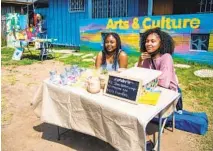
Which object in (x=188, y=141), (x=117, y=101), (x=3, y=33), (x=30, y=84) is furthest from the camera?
(x=3, y=33)

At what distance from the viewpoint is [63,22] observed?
45.1ft

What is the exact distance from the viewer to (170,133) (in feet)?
11.8

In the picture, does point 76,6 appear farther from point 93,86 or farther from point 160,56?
point 93,86

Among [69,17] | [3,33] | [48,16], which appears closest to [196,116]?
[69,17]

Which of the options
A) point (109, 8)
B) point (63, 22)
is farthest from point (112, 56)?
point (63, 22)

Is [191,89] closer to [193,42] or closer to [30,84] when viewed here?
[193,42]

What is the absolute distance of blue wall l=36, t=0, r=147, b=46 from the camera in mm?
13070

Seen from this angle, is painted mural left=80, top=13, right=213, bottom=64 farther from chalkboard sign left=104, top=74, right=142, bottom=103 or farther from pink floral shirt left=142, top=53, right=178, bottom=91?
chalkboard sign left=104, top=74, right=142, bottom=103

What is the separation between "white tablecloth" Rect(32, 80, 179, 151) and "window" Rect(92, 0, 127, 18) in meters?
9.33

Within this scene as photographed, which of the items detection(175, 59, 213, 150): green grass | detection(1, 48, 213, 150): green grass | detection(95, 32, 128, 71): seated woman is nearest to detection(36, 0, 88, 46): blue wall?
detection(1, 48, 213, 150): green grass

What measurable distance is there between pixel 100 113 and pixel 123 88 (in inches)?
13.7

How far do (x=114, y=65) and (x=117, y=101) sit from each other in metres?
1.54

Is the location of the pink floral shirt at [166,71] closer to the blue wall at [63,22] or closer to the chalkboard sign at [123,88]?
the chalkboard sign at [123,88]

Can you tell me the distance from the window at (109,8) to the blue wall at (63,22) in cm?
46
